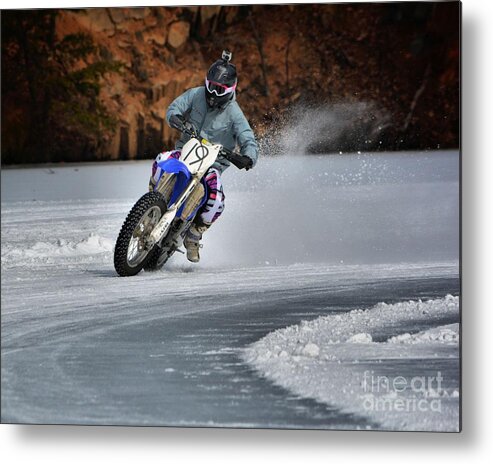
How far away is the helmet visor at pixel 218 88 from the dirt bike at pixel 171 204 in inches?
6.2

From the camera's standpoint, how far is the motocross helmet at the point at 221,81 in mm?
3938

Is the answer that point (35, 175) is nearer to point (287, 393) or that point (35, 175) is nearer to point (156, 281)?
point (156, 281)

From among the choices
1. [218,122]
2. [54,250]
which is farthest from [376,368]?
[54,250]

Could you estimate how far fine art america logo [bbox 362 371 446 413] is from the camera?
148 inches

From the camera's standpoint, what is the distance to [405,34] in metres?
3.84

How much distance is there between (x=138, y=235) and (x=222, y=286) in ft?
1.18

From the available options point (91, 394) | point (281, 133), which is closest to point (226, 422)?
point (91, 394)

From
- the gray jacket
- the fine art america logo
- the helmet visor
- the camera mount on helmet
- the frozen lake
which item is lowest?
the fine art america logo

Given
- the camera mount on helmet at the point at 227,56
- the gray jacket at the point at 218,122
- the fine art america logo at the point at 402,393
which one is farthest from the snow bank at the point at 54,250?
the fine art america logo at the point at 402,393

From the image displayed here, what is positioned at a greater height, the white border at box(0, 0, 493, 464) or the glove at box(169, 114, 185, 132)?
the glove at box(169, 114, 185, 132)

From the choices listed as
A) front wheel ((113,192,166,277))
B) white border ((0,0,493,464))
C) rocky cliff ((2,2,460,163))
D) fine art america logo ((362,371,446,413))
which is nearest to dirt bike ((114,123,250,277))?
front wheel ((113,192,166,277))

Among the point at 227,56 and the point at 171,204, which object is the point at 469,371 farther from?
the point at 227,56

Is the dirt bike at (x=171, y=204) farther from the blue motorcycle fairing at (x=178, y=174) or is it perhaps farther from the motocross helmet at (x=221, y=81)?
the motocross helmet at (x=221, y=81)

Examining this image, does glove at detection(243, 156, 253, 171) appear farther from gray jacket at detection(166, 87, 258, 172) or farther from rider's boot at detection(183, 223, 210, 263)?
rider's boot at detection(183, 223, 210, 263)
